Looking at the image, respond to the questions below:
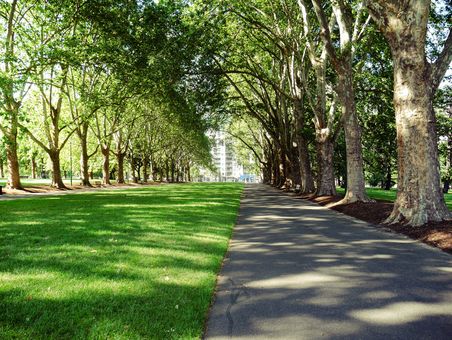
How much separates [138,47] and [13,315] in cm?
1694

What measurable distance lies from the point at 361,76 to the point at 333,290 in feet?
63.5

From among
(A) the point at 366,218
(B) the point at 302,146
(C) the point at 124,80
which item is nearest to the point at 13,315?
(A) the point at 366,218

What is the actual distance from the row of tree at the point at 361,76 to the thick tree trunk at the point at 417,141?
0.02 meters

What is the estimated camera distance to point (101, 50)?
65.8 feet

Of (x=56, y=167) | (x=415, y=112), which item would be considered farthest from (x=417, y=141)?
(x=56, y=167)

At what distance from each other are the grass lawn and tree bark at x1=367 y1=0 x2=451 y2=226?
16.9 feet

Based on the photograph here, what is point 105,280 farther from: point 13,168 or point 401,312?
point 13,168

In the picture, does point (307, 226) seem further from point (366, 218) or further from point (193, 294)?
point (193, 294)

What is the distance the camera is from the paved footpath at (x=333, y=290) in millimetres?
3834

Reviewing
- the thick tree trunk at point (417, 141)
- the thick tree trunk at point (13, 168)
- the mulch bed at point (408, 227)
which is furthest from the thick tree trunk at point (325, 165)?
the thick tree trunk at point (13, 168)

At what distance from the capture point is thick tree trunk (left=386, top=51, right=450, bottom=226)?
9.92 metres

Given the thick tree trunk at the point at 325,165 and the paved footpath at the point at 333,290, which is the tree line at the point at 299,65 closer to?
the thick tree trunk at the point at 325,165

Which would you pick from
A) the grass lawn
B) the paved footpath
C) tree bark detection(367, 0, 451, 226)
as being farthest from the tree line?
the grass lawn

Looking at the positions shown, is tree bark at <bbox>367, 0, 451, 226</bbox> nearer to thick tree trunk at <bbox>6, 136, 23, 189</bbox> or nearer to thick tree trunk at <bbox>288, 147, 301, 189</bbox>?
thick tree trunk at <bbox>288, 147, 301, 189</bbox>
